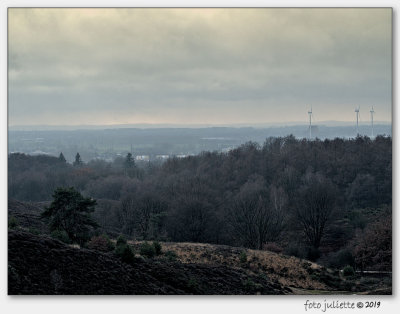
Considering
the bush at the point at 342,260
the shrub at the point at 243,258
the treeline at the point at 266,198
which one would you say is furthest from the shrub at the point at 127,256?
the treeline at the point at 266,198

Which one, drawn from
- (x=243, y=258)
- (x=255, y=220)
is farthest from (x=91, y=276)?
(x=255, y=220)

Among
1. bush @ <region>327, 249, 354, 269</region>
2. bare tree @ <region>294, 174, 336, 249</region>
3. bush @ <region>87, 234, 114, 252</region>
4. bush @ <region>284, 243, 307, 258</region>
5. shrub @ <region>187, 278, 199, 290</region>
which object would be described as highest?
bush @ <region>87, 234, 114, 252</region>

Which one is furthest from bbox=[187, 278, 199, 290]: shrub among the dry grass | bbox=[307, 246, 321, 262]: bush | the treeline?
bbox=[307, 246, 321, 262]: bush

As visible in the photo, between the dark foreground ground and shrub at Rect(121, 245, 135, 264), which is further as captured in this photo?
shrub at Rect(121, 245, 135, 264)

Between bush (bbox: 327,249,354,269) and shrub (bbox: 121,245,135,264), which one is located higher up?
shrub (bbox: 121,245,135,264)

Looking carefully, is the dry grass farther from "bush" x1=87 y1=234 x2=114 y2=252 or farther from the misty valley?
"bush" x1=87 y1=234 x2=114 y2=252

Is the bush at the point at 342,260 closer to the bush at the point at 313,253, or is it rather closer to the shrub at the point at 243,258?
the bush at the point at 313,253
